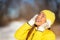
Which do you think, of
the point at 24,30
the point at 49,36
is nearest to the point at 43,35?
the point at 49,36

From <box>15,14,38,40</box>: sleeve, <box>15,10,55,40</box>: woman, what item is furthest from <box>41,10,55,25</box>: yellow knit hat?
<box>15,14,38,40</box>: sleeve

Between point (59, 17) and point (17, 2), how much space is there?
1.12 ft

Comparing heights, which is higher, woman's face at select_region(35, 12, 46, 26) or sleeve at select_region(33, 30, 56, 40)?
woman's face at select_region(35, 12, 46, 26)

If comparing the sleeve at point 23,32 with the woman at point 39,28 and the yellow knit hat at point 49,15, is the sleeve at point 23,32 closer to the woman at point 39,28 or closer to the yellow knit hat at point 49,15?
the woman at point 39,28

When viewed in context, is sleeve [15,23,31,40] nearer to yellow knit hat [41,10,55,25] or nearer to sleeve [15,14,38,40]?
sleeve [15,14,38,40]

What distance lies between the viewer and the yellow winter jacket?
1.50m

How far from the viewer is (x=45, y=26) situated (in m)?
1.51

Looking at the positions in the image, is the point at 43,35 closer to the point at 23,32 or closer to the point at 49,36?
the point at 49,36

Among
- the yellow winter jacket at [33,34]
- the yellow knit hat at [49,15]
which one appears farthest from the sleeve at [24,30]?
the yellow knit hat at [49,15]

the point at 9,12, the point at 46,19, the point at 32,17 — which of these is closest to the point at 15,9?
the point at 9,12

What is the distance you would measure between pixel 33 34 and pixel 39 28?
6 centimetres

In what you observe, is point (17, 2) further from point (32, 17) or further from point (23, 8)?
point (32, 17)

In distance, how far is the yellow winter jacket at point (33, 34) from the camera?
150 cm

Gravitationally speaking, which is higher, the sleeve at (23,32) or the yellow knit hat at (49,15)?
the yellow knit hat at (49,15)
